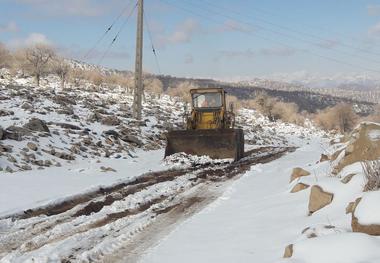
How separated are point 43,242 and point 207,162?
11.9 m

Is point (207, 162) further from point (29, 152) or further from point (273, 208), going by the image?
point (273, 208)

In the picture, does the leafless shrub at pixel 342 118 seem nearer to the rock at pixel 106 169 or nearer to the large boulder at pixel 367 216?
the rock at pixel 106 169

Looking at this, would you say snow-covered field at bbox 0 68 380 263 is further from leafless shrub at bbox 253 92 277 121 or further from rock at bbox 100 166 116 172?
leafless shrub at bbox 253 92 277 121

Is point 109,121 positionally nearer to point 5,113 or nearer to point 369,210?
point 5,113

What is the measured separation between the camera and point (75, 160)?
54.4 feet

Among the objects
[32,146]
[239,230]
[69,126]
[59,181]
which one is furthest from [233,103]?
[239,230]

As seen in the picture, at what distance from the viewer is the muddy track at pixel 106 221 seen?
5.96m

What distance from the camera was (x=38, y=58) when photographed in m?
62.9

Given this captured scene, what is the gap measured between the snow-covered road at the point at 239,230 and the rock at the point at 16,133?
914cm

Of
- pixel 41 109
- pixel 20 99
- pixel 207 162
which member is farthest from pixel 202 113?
pixel 20 99

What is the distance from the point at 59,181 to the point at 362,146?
748 centimetres

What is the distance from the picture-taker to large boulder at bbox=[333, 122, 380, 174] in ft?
28.7

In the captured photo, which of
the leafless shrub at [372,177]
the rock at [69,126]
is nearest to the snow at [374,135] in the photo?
the leafless shrub at [372,177]

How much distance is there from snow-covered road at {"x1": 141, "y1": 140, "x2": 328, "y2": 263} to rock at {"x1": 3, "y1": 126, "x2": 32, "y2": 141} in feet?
30.0
